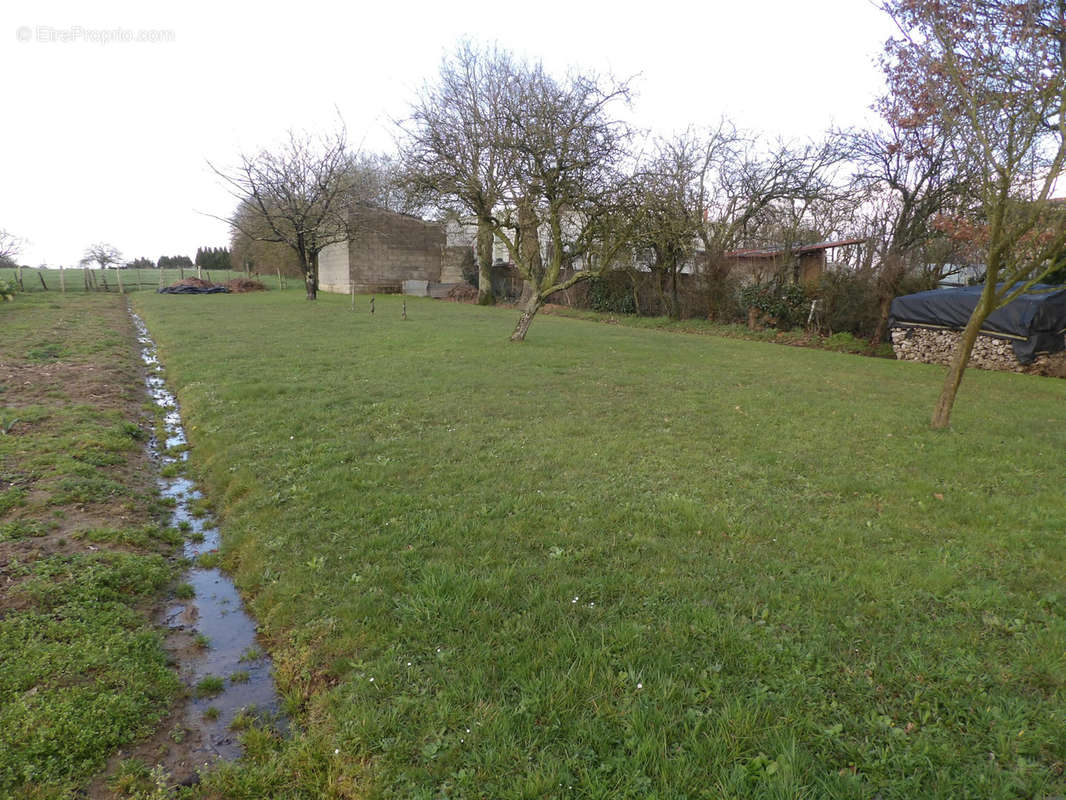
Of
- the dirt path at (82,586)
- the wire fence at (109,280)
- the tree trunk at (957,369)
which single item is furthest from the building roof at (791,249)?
the wire fence at (109,280)

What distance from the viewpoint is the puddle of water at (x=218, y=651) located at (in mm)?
2555

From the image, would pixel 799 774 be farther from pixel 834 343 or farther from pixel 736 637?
pixel 834 343

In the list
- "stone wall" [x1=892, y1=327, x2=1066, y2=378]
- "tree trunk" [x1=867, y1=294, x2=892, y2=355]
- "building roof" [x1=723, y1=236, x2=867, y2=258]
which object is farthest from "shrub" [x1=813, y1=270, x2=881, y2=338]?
"stone wall" [x1=892, y1=327, x2=1066, y2=378]

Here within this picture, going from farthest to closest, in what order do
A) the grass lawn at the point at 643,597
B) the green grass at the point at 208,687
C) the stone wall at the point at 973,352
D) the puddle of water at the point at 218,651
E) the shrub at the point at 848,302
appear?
the shrub at the point at 848,302 < the stone wall at the point at 973,352 < the green grass at the point at 208,687 < the puddle of water at the point at 218,651 < the grass lawn at the point at 643,597

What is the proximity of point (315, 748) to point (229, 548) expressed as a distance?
2239 mm

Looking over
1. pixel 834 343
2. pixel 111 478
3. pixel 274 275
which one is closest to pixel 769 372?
pixel 834 343

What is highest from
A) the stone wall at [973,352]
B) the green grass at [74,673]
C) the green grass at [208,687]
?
the stone wall at [973,352]

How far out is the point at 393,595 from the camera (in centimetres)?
325

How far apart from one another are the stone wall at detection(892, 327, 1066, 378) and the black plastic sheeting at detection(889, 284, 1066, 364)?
16 cm

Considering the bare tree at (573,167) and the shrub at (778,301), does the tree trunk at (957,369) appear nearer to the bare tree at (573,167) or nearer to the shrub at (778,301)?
the bare tree at (573,167)

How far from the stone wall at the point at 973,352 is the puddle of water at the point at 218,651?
49.7 ft

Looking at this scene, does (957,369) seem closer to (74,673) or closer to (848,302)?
(74,673)

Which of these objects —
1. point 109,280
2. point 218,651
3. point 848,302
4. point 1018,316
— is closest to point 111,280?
point 109,280

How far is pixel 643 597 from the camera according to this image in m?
3.21
